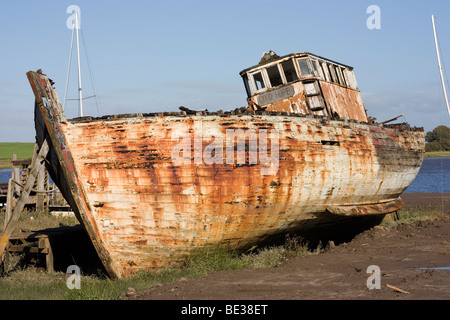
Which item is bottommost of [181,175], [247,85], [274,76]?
[181,175]

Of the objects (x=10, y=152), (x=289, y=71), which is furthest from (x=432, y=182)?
(x=10, y=152)

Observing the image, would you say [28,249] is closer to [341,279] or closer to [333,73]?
[341,279]

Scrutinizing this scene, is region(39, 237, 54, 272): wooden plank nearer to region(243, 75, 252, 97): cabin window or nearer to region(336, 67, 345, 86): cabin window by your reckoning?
region(243, 75, 252, 97): cabin window

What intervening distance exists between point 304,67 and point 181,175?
204 inches

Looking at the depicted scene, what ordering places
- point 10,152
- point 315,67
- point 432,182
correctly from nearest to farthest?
point 315,67
point 432,182
point 10,152

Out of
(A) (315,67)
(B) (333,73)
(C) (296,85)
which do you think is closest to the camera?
(C) (296,85)

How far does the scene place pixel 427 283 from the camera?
6.79 meters

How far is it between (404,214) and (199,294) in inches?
485

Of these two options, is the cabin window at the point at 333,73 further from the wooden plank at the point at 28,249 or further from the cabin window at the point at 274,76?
the wooden plank at the point at 28,249

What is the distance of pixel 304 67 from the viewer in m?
11.6

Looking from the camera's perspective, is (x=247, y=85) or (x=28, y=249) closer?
(x=28, y=249)

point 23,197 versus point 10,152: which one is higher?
point 10,152
